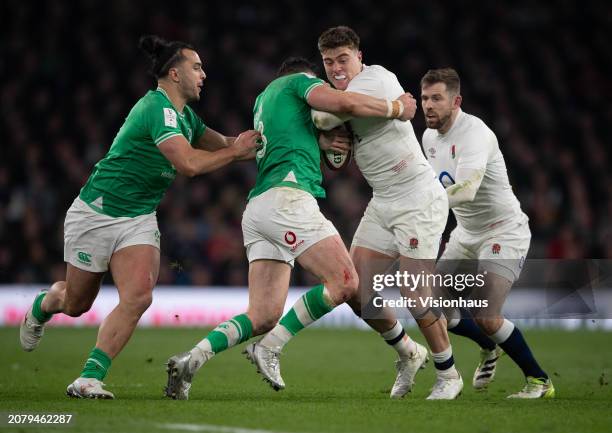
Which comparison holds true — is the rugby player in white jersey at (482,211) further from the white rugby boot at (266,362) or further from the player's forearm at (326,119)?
the white rugby boot at (266,362)

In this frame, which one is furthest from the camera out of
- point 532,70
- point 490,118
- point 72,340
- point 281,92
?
point 532,70

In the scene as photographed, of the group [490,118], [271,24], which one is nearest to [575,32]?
[490,118]

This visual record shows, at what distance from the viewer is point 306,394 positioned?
792 centimetres

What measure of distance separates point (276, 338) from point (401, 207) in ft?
4.68

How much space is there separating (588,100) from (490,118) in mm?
2506

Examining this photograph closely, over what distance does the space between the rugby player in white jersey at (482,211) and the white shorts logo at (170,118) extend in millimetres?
2151

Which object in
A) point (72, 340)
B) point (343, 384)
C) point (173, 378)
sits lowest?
point (72, 340)

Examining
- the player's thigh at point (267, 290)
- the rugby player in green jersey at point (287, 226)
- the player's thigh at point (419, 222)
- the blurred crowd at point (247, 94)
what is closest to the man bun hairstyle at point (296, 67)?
the rugby player in green jersey at point (287, 226)

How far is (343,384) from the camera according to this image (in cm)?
896

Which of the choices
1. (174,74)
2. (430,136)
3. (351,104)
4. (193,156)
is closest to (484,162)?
(430,136)

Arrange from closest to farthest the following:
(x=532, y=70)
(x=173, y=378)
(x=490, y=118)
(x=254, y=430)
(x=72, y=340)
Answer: (x=254, y=430)
(x=173, y=378)
(x=72, y=340)
(x=490, y=118)
(x=532, y=70)

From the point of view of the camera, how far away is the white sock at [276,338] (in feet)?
23.3

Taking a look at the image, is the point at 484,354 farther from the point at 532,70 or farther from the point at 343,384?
the point at 532,70
